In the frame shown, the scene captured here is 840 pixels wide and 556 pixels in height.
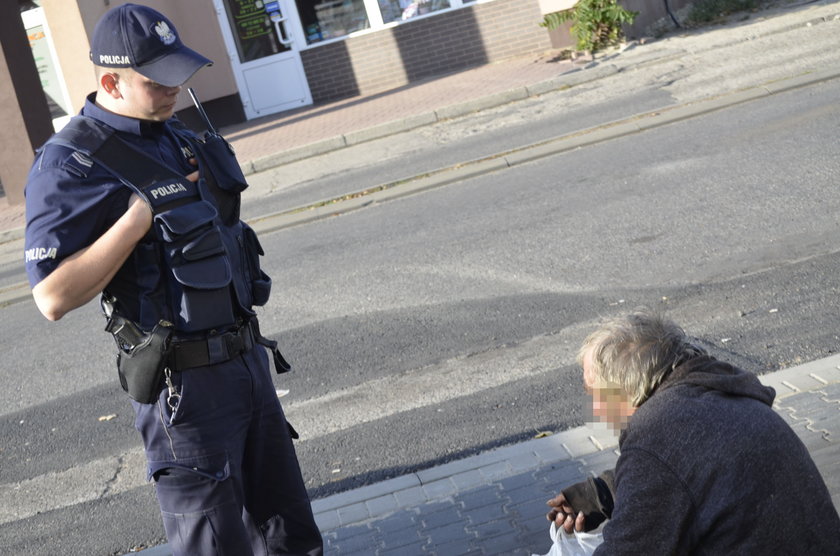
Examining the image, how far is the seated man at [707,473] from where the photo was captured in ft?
7.77

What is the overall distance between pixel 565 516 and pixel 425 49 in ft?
51.5

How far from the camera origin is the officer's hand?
290 centimetres

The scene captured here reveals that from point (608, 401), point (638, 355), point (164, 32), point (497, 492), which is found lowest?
point (497, 492)

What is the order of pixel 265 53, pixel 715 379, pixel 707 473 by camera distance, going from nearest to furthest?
1. pixel 707 473
2. pixel 715 379
3. pixel 265 53

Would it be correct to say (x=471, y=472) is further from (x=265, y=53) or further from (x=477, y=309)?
(x=265, y=53)

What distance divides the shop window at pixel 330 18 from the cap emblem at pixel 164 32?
50.6 ft

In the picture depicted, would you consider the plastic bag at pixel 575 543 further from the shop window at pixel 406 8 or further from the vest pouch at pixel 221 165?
the shop window at pixel 406 8

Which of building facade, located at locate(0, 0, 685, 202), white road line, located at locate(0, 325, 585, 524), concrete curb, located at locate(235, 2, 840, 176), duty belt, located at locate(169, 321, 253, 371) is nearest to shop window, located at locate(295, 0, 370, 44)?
building facade, located at locate(0, 0, 685, 202)

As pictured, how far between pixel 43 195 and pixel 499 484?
2382 millimetres

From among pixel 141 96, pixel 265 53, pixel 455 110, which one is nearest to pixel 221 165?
pixel 141 96

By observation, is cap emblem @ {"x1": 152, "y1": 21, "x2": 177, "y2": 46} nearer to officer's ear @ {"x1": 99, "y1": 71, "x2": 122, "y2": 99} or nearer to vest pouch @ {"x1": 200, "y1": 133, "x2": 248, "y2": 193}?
officer's ear @ {"x1": 99, "y1": 71, "x2": 122, "y2": 99}

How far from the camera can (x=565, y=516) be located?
9.89 feet

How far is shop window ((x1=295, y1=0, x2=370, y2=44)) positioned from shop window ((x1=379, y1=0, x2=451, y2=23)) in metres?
0.36

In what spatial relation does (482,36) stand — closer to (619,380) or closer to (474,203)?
(474,203)
